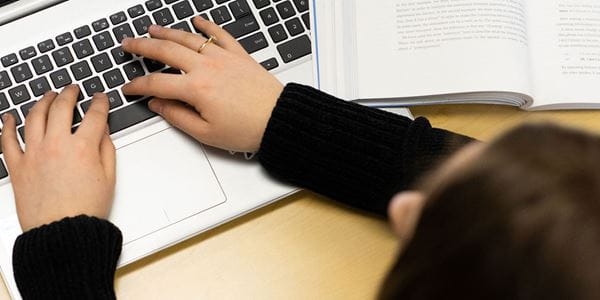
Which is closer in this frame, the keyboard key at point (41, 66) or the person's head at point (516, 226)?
the person's head at point (516, 226)

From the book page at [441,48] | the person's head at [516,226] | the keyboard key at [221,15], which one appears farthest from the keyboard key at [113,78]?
the person's head at [516,226]

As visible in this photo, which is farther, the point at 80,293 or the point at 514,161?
the point at 80,293

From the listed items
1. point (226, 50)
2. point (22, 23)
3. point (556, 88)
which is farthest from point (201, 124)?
point (556, 88)

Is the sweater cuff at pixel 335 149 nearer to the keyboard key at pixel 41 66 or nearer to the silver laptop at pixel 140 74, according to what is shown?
the silver laptop at pixel 140 74

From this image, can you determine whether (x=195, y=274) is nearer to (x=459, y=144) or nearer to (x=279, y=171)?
(x=279, y=171)

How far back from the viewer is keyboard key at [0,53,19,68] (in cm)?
62

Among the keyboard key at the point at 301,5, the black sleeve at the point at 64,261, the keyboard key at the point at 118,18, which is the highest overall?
the keyboard key at the point at 118,18

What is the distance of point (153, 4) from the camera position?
0.65 m

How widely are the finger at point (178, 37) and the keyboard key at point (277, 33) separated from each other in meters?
0.06

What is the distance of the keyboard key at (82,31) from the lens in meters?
0.64

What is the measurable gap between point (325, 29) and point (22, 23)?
278 mm

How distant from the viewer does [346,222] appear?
0.63 metres

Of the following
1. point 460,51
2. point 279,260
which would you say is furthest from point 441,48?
point 279,260

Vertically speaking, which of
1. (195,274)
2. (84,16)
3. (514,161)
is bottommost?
(195,274)
